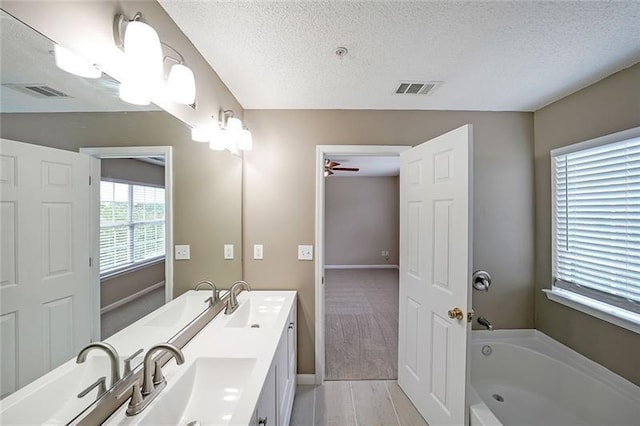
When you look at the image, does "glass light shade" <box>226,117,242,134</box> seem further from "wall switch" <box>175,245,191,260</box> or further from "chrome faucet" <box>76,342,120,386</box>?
"chrome faucet" <box>76,342,120,386</box>

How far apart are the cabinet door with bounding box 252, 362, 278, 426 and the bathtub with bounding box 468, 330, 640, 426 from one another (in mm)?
1198

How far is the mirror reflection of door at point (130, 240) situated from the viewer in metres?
0.86

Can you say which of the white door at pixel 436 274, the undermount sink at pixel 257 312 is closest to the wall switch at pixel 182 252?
the undermount sink at pixel 257 312

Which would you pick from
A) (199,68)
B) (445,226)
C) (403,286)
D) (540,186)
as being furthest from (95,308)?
(540,186)

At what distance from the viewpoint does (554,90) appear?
1877 mm

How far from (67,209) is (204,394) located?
0.92 metres

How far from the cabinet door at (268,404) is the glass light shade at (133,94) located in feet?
4.16

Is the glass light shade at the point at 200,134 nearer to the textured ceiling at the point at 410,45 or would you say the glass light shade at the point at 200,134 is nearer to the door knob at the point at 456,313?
the textured ceiling at the point at 410,45

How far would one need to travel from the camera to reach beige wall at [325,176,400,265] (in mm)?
6617

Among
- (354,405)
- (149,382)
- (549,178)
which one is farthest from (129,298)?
(549,178)

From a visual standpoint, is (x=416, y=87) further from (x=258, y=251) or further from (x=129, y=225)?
(x=129, y=225)

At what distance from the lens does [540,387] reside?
1958mm

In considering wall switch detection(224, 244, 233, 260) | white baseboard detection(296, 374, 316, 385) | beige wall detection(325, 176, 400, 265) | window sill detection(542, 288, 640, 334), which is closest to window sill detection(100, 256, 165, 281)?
wall switch detection(224, 244, 233, 260)

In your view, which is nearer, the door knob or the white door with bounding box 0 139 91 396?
the white door with bounding box 0 139 91 396
